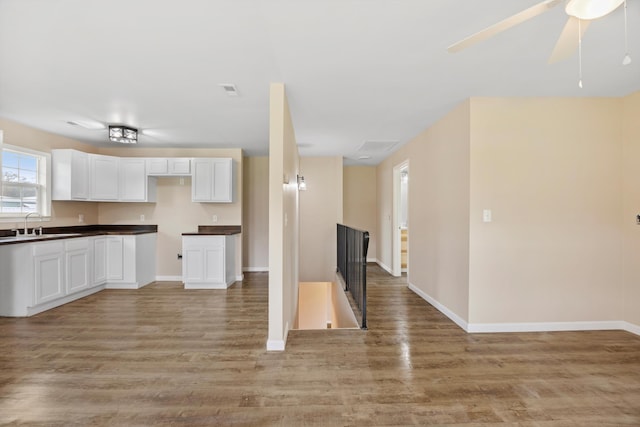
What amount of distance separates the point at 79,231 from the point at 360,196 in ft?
18.6

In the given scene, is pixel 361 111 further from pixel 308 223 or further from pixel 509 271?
pixel 308 223

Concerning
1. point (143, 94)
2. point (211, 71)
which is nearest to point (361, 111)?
point (211, 71)

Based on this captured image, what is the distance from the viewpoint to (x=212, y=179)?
5074 millimetres

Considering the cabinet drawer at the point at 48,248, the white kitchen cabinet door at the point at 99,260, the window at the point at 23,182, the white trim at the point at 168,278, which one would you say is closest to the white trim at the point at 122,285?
the white kitchen cabinet door at the point at 99,260

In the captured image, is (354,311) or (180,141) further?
(180,141)

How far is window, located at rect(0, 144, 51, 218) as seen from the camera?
3779 mm

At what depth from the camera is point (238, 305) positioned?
3.91 metres

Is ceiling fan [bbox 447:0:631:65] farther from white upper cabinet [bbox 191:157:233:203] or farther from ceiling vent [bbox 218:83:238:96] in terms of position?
white upper cabinet [bbox 191:157:233:203]

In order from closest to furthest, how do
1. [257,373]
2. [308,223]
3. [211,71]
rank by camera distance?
[257,373] < [211,71] < [308,223]

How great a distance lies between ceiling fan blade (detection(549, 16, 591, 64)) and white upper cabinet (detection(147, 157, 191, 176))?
16.5 ft

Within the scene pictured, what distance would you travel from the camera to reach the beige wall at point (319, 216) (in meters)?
5.82

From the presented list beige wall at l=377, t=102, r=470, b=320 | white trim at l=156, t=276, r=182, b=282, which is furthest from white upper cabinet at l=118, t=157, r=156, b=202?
beige wall at l=377, t=102, r=470, b=320

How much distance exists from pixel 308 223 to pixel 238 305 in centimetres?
239

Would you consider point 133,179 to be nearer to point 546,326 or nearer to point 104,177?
point 104,177
